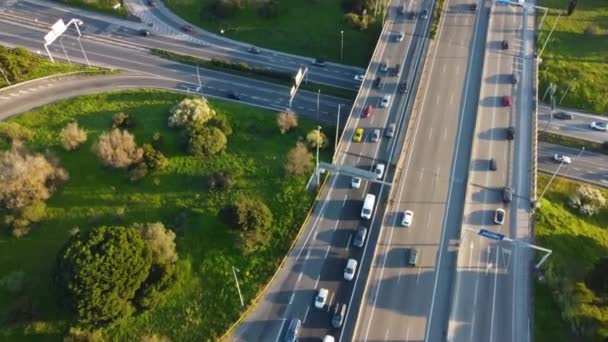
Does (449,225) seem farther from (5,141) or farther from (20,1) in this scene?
(20,1)

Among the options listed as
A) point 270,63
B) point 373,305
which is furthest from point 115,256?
point 270,63

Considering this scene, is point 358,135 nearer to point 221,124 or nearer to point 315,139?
point 315,139

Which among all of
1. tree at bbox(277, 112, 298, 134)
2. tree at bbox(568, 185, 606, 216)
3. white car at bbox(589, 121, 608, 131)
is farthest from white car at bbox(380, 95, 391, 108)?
white car at bbox(589, 121, 608, 131)

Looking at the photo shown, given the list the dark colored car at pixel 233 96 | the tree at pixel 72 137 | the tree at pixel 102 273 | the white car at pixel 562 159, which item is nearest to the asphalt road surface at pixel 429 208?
the white car at pixel 562 159

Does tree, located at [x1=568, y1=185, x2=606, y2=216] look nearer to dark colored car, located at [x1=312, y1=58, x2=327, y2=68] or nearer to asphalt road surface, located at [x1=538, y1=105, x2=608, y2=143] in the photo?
asphalt road surface, located at [x1=538, y1=105, x2=608, y2=143]

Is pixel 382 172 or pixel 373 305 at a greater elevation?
pixel 382 172

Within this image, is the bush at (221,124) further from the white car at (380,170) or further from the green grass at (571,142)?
the green grass at (571,142)
